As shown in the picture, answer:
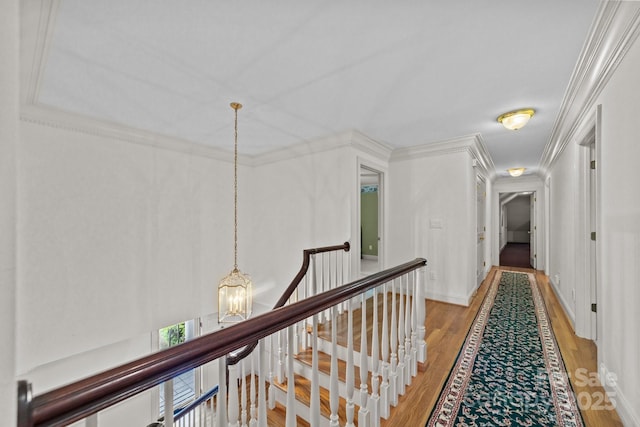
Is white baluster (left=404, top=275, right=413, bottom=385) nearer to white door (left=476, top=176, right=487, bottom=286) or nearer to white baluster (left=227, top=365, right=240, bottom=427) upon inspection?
white baluster (left=227, top=365, right=240, bottom=427)

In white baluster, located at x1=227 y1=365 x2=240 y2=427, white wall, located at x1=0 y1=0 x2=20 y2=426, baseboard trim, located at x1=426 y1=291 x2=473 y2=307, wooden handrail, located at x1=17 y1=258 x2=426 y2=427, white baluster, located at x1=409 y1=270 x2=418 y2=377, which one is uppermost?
white wall, located at x1=0 y1=0 x2=20 y2=426

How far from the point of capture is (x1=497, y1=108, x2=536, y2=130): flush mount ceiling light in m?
2.95

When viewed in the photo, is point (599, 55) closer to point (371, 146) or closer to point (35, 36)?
point (371, 146)

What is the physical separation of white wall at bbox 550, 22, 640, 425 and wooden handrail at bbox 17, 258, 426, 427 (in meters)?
2.00

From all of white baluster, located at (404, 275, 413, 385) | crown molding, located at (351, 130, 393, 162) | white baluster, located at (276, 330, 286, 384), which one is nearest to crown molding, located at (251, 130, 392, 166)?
crown molding, located at (351, 130, 393, 162)

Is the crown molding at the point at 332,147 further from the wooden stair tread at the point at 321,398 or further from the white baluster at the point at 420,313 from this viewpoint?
the wooden stair tread at the point at 321,398

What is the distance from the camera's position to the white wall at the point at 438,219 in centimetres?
396

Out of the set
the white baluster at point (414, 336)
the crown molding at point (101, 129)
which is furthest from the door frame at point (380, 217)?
the crown molding at point (101, 129)

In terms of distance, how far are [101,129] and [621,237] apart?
4.88 metres

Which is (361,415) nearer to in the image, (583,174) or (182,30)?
(182,30)

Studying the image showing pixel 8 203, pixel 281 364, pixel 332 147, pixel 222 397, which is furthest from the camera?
pixel 332 147

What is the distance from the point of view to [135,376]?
629mm

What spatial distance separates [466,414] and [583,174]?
105 inches

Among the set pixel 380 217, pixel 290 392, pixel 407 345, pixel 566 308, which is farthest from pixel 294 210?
pixel 566 308
